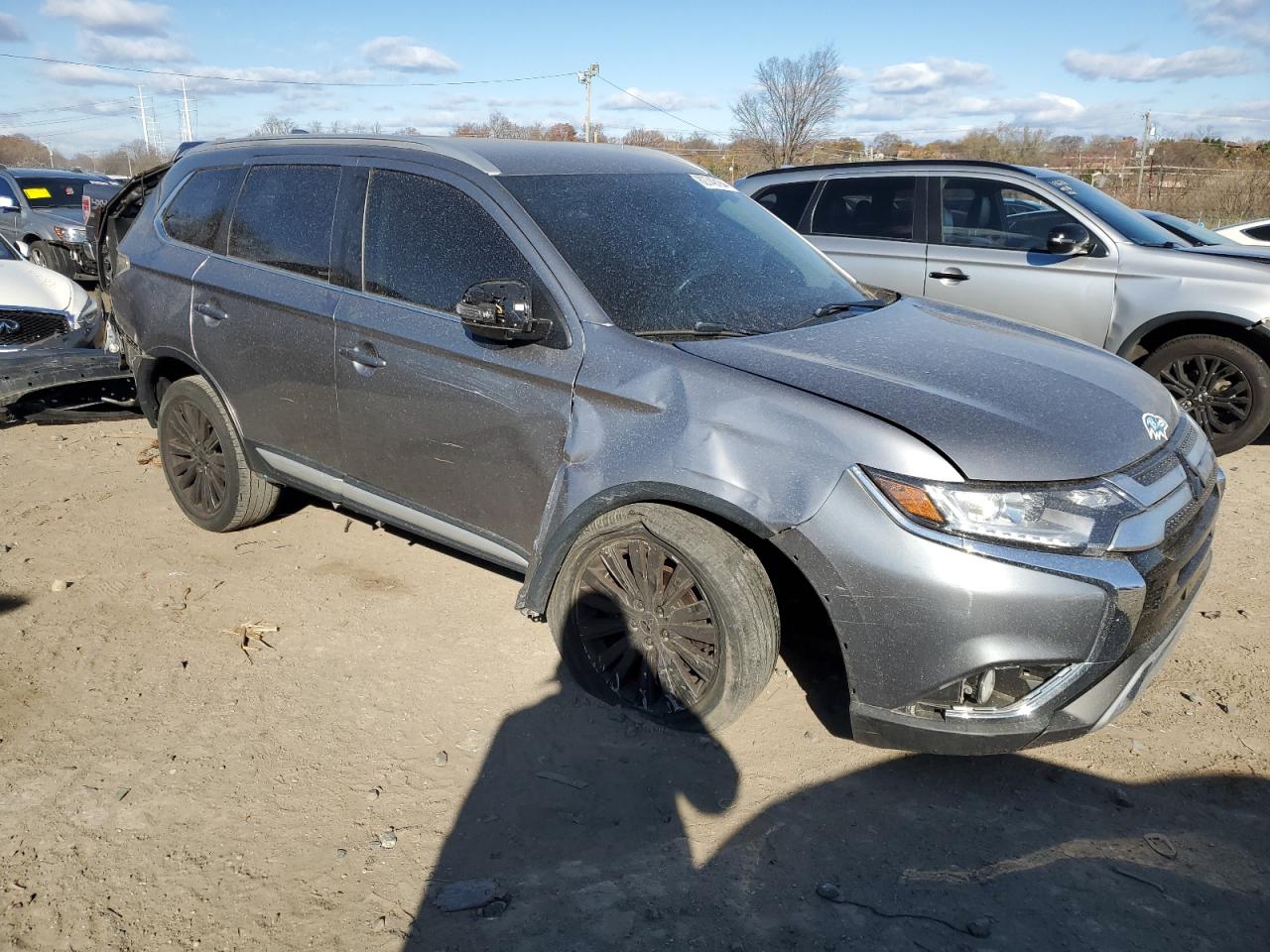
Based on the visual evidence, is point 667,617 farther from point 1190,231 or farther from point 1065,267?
point 1190,231

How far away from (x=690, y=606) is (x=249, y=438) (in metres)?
2.55

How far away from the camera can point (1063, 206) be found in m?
6.73

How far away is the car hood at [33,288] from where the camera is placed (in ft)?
24.1

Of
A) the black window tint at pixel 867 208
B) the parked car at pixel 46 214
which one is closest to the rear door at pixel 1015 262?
the black window tint at pixel 867 208

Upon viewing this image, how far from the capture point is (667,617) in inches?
126

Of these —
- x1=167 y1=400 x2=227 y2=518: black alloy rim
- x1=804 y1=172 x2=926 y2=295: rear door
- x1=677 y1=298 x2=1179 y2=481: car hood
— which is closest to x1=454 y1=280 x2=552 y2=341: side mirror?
x1=677 y1=298 x2=1179 y2=481: car hood

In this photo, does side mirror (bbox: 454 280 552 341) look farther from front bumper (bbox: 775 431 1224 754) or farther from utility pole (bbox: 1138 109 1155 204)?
utility pole (bbox: 1138 109 1155 204)

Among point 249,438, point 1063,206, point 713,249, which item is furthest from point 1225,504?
point 249,438

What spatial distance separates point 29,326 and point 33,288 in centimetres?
44

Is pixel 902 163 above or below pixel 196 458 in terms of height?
above

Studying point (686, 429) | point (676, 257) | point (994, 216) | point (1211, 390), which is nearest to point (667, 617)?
point (686, 429)

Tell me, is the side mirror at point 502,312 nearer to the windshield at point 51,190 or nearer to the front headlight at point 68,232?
the front headlight at point 68,232

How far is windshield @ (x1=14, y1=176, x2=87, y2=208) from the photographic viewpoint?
1503 cm

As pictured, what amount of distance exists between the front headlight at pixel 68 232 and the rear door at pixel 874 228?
11054 mm
